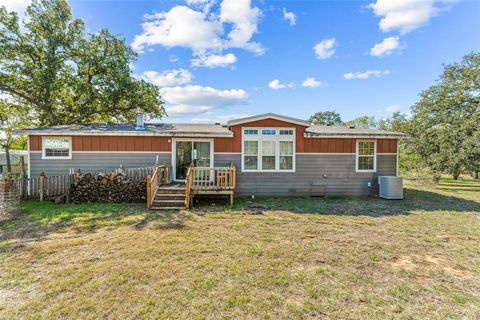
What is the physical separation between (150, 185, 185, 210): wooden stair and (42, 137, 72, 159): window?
4388 mm

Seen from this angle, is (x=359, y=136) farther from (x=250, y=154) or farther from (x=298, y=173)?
(x=250, y=154)

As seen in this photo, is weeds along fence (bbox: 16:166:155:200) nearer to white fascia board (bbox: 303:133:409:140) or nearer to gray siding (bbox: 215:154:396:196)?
gray siding (bbox: 215:154:396:196)

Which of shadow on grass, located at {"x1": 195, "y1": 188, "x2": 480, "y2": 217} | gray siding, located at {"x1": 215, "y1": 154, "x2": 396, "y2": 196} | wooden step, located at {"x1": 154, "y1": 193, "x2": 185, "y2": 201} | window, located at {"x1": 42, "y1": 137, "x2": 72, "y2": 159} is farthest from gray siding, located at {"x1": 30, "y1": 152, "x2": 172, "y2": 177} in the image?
shadow on grass, located at {"x1": 195, "y1": 188, "x2": 480, "y2": 217}

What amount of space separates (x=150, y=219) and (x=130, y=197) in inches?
101

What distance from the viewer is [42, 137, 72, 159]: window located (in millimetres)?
9594

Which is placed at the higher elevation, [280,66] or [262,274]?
[280,66]

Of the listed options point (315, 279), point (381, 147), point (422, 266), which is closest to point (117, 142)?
point (315, 279)

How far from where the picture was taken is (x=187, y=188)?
803cm

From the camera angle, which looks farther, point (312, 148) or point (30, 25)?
point (30, 25)

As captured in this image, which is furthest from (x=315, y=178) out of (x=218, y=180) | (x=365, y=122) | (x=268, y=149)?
(x=365, y=122)

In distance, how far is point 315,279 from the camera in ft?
11.3

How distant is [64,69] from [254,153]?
14.9 metres

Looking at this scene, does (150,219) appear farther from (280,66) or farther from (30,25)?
(30,25)

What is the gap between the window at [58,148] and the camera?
9594 millimetres
